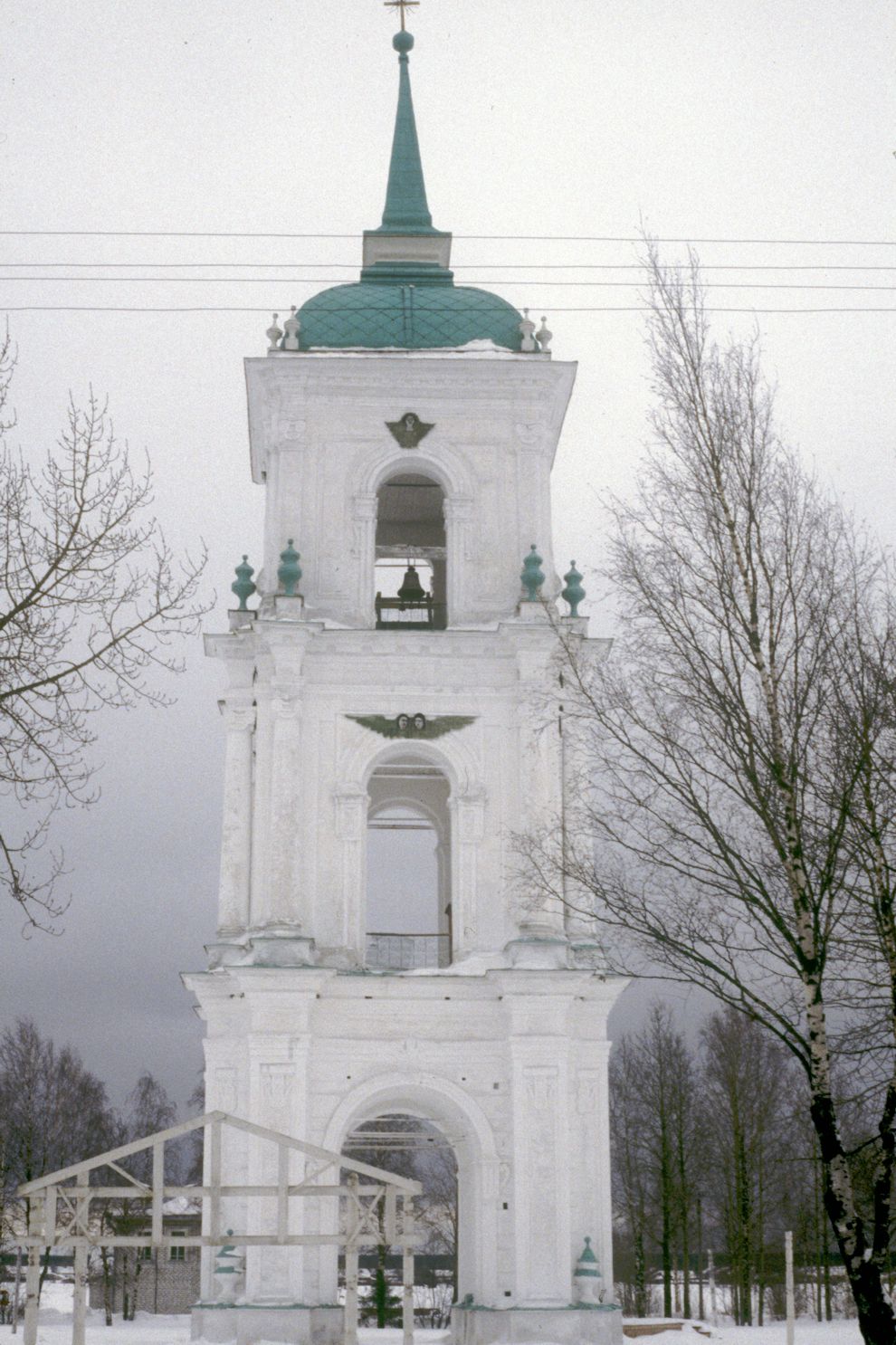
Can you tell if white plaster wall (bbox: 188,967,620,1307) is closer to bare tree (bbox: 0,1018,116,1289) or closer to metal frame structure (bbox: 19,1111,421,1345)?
metal frame structure (bbox: 19,1111,421,1345)

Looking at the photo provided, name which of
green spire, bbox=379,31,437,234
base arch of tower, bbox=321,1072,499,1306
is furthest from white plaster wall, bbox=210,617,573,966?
green spire, bbox=379,31,437,234

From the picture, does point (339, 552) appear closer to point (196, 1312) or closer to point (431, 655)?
point (431, 655)

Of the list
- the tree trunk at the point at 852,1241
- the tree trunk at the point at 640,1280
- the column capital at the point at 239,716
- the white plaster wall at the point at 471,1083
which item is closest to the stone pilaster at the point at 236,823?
the column capital at the point at 239,716

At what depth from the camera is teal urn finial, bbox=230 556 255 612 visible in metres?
27.5

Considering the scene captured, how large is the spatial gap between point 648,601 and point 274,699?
38.9 ft

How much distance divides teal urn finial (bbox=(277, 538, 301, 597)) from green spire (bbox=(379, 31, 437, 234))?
7.79 m

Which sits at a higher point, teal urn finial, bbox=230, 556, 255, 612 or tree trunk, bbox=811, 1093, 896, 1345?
teal urn finial, bbox=230, 556, 255, 612

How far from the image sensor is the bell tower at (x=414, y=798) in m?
23.7

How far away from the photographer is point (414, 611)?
2944 cm

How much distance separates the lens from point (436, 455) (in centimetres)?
2758

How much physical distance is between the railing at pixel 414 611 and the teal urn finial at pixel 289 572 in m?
2.97

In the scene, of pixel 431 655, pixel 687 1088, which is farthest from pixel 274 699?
pixel 687 1088

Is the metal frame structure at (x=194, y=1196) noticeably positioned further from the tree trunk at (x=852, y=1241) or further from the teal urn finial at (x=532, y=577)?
the teal urn finial at (x=532, y=577)

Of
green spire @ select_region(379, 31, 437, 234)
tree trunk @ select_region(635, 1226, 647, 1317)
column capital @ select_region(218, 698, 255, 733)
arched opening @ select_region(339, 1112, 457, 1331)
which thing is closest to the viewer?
arched opening @ select_region(339, 1112, 457, 1331)
